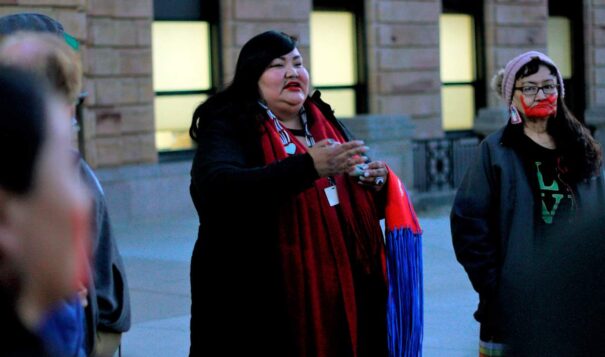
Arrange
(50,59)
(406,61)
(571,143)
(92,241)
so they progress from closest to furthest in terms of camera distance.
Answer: (50,59) < (92,241) < (571,143) < (406,61)

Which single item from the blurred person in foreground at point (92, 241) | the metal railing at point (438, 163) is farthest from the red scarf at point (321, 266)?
the metal railing at point (438, 163)

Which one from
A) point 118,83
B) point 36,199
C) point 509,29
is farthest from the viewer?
point 509,29

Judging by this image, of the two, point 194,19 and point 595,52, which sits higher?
point 194,19

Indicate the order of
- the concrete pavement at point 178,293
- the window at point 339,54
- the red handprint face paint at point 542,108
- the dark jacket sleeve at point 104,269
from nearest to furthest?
the dark jacket sleeve at point 104,269 → the red handprint face paint at point 542,108 → the concrete pavement at point 178,293 → the window at point 339,54

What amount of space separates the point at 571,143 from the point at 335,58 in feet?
47.7

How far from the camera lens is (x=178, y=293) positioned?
1010 centimetres

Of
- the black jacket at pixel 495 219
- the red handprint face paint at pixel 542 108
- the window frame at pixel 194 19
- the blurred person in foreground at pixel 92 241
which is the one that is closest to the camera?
the blurred person in foreground at pixel 92 241

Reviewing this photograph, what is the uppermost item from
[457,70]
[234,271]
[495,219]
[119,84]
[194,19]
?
[194,19]

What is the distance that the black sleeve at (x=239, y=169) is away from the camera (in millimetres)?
4395

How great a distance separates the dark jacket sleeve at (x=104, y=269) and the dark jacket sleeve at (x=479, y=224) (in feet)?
6.48

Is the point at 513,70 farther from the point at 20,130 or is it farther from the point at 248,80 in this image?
the point at 20,130

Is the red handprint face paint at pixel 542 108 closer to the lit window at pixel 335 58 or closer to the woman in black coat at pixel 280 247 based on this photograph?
the woman in black coat at pixel 280 247

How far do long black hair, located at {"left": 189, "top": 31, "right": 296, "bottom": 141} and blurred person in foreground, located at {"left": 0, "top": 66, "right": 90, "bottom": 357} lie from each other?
8.19ft

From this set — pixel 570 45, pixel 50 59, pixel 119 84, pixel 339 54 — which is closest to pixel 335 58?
pixel 339 54
